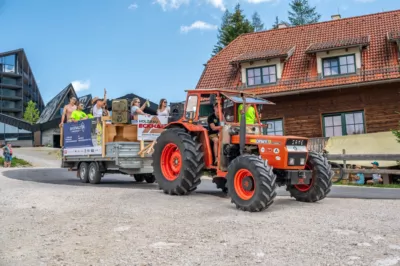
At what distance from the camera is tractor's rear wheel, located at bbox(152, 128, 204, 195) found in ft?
29.0

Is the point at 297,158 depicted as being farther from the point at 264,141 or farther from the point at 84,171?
the point at 84,171

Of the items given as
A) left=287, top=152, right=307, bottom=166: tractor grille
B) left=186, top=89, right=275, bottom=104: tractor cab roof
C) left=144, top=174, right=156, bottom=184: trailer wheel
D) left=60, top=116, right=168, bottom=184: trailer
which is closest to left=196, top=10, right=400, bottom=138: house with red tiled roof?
left=144, top=174, right=156, bottom=184: trailer wheel

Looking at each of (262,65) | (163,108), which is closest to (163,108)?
(163,108)

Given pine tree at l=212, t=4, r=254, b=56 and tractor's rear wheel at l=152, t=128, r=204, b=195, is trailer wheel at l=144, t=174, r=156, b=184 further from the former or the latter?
pine tree at l=212, t=4, r=254, b=56

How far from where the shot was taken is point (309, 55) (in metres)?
22.4

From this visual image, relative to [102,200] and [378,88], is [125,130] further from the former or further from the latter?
[378,88]


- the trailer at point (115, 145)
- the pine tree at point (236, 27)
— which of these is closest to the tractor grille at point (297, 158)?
the trailer at point (115, 145)

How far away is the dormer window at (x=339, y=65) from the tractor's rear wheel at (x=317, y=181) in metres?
13.8

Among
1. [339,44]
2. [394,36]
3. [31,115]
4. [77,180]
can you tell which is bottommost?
[77,180]

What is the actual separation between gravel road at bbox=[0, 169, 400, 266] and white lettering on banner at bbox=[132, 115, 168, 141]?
12.2ft

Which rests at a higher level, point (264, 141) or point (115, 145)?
point (115, 145)

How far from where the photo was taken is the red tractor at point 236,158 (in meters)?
7.45

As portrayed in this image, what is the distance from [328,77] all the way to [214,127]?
13.8 m

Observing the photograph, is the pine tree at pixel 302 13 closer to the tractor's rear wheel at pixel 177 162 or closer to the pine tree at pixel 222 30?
the pine tree at pixel 222 30
